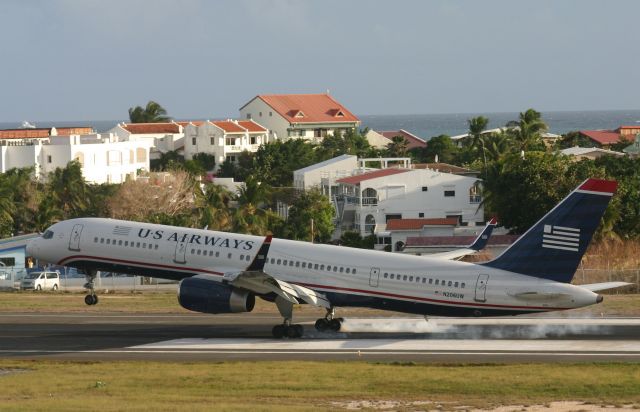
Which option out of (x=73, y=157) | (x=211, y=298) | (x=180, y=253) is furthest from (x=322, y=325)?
(x=73, y=157)

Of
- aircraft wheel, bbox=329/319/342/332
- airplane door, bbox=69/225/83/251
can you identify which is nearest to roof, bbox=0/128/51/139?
airplane door, bbox=69/225/83/251

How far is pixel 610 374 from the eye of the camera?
127 feet

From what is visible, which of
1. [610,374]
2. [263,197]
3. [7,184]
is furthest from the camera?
[7,184]

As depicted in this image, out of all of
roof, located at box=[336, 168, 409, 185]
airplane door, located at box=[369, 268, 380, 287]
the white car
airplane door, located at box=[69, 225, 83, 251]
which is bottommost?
the white car

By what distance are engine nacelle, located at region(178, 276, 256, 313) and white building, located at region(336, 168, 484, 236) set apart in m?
67.4

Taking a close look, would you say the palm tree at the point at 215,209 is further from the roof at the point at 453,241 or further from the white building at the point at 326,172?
the white building at the point at 326,172

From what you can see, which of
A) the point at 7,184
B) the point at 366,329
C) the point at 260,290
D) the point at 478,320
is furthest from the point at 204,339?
the point at 7,184

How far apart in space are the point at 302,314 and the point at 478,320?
8986 millimetres

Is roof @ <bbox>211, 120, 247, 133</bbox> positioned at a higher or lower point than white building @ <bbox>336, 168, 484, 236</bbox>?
higher

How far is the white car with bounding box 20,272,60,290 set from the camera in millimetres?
79875

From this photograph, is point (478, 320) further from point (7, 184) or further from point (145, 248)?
point (7, 184)

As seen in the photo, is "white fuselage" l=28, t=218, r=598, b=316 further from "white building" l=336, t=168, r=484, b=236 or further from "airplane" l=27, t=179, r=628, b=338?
"white building" l=336, t=168, r=484, b=236

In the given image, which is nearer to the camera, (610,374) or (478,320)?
(610,374)

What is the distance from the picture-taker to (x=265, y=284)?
46781 mm
